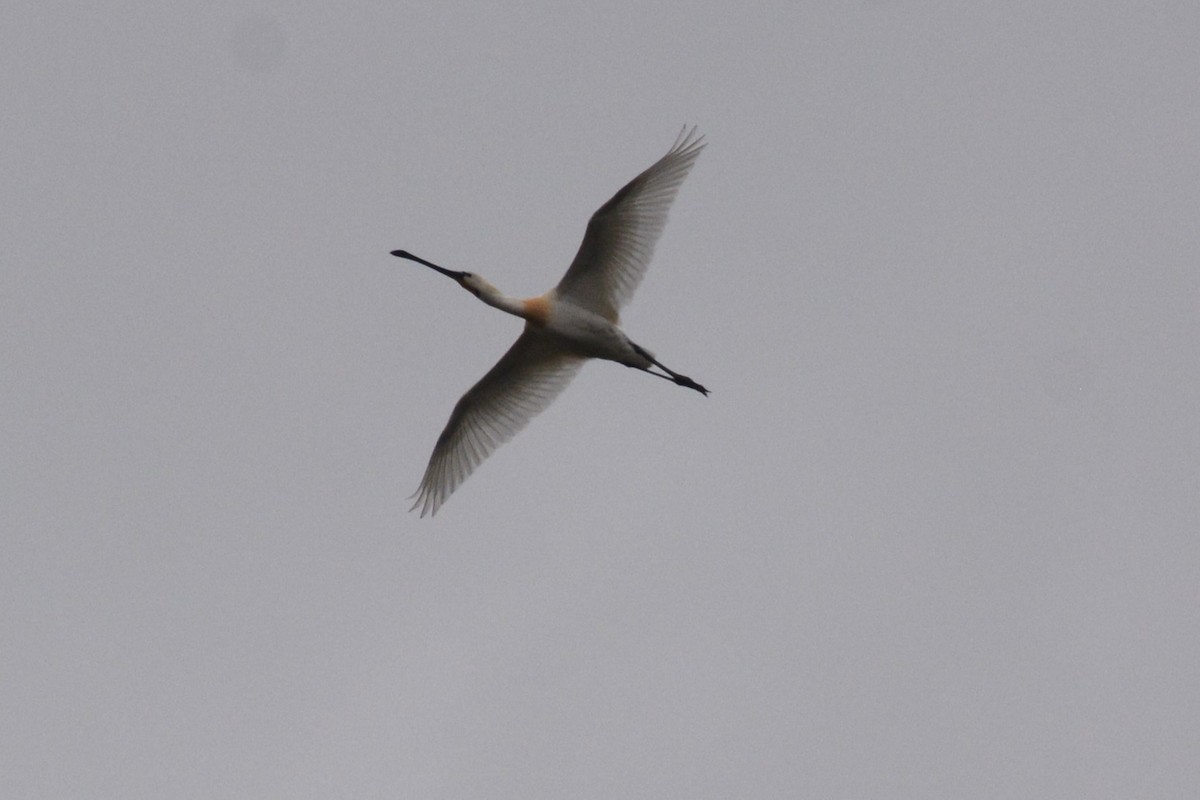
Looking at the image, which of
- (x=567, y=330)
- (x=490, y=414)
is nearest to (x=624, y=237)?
(x=567, y=330)

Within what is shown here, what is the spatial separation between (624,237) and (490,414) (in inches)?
121

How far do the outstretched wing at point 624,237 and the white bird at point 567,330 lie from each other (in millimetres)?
11

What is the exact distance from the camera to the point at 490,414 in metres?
24.7

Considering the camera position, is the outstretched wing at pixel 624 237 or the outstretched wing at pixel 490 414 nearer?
the outstretched wing at pixel 624 237

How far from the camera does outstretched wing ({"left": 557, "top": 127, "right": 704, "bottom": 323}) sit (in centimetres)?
2258

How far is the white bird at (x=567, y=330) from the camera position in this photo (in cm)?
2264

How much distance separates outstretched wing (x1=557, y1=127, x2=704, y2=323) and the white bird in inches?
0.4

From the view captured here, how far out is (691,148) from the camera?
891 inches

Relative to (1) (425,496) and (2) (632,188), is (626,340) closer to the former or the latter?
(2) (632,188)

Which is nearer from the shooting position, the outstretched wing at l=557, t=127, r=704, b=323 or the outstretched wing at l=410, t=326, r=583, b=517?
the outstretched wing at l=557, t=127, r=704, b=323

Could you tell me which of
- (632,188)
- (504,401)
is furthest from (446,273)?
(632,188)

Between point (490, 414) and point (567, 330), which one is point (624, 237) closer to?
point (567, 330)

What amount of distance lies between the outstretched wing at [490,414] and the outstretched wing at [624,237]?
1360mm

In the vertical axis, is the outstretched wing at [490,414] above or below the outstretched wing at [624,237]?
below
